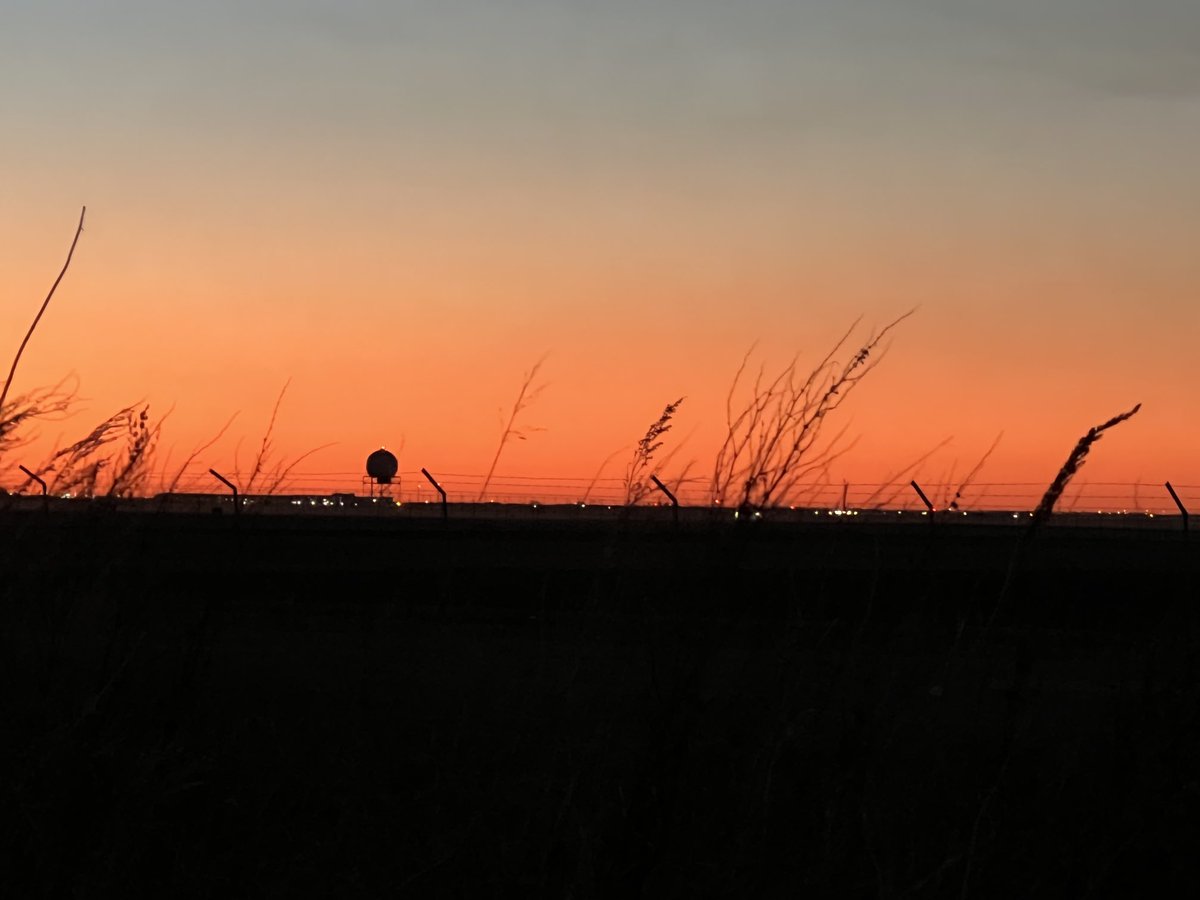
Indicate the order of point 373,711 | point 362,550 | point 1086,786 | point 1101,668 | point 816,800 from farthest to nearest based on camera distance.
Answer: point 362,550 < point 1101,668 < point 373,711 < point 1086,786 < point 816,800

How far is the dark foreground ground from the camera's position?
12.5ft

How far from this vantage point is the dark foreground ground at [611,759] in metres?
3.82

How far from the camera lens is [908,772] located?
16.0ft

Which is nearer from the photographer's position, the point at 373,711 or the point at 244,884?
the point at 244,884

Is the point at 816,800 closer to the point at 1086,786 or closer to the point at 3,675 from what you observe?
the point at 1086,786

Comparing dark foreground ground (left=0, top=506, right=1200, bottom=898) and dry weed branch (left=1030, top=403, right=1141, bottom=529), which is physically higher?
dry weed branch (left=1030, top=403, right=1141, bottom=529)

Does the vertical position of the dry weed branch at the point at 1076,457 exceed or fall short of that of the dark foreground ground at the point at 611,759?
it exceeds it

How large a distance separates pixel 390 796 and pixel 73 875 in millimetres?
1271

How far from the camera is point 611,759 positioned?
471 centimetres

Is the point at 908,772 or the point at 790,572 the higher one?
the point at 790,572

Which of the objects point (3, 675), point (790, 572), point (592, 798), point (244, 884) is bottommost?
point (244, 884)

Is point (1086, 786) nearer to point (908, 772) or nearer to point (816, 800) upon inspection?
point (908, 772)

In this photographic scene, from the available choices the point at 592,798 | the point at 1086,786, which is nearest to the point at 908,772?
the point at 1086,786

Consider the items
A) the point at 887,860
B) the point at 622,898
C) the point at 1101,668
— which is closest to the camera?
the point at 622,898
